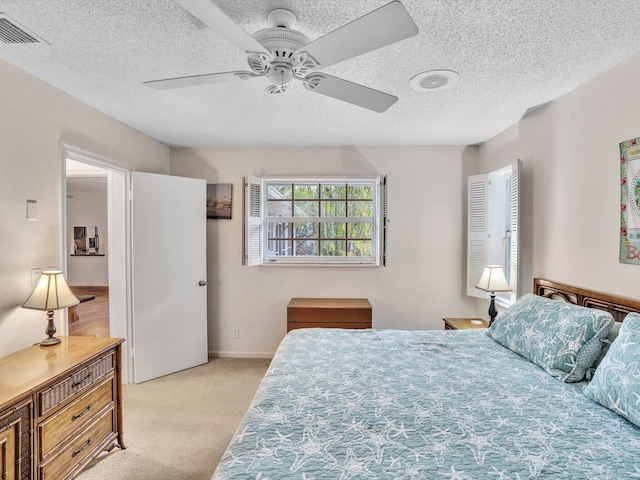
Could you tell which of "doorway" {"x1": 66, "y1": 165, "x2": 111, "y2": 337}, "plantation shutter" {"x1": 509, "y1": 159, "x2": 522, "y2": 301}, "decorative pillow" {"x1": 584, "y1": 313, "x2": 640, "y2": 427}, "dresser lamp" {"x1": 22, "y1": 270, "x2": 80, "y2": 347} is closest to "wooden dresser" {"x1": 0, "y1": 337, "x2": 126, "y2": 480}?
"dresser lamp" {"x1": 22, "y1": 270, "x2": 80, "y2": 347}

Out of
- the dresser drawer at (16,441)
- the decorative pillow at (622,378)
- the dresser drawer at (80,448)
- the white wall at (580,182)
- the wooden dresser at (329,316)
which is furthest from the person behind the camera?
the wooden dresser at (329,316)

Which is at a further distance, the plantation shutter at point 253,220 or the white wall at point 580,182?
the plantation shutter at point 253,220

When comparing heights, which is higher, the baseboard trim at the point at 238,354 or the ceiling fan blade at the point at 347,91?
the ceiling fan blade at the point at 347,91

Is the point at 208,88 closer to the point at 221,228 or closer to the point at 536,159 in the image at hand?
the point at 221,228

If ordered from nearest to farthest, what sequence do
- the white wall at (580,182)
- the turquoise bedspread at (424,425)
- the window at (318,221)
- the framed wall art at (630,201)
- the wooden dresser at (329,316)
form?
the turquoise bedspread at (424,425) < the framed wall art at (630,201) < the white wall at (580,182) < the wooden dresser at (329,316) < the window at (318,221)

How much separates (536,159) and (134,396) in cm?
398

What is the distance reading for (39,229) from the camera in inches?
83.4

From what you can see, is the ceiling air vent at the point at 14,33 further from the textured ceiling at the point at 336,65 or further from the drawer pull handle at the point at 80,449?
the drawer pull handle at the point at 80,449

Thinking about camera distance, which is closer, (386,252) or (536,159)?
(536,159)

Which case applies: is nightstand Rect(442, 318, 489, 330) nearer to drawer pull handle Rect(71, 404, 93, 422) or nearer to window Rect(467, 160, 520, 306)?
window Rect(467, 160, 520, 306)

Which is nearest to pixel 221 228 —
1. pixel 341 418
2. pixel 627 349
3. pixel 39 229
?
pixel 39 229

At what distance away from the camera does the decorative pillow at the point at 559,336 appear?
5.17 ft

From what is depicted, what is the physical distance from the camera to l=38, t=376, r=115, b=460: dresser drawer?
1.60 m

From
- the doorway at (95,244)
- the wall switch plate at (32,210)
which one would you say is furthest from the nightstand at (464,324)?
the wall switch plate at (32,210)
